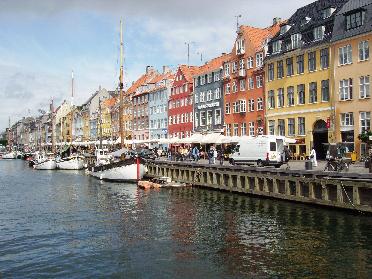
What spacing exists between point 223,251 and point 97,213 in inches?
506

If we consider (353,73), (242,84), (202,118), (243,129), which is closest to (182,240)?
(353,73)

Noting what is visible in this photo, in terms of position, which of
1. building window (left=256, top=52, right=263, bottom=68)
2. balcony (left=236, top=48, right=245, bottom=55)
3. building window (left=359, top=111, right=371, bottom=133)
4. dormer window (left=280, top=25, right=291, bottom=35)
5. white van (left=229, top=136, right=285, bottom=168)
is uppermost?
dormer window (left=280, top=25, right=291, bottom=35)

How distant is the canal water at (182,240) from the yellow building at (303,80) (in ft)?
69.4

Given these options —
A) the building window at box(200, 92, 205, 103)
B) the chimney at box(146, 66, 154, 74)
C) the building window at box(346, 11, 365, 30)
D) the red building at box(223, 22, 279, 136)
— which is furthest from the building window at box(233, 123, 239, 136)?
the chimney at box(146, 66, 154, 74)

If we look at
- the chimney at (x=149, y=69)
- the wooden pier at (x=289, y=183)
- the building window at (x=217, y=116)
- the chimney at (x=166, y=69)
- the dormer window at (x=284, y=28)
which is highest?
the chimney at (x=149, y=69)

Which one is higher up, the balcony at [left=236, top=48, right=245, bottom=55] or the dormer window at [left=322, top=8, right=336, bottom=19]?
the dormer window at [left=322, top=8, right=336, bottom=19]

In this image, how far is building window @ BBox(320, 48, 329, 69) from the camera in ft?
169

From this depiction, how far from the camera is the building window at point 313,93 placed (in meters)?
53.3

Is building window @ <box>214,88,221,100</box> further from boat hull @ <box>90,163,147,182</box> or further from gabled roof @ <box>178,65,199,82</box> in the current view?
boat hull @ <box>90,163,147,182</box>

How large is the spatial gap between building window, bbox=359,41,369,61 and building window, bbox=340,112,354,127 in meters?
5.62

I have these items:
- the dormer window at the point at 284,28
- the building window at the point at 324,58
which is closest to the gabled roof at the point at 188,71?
the dormer window at the point at 284,28

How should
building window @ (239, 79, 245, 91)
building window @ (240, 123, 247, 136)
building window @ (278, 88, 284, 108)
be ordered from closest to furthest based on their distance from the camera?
1. building window @ (278, 88, 284, 108)
2. building window @ (240, 123, 247, 136)
3. building window @ (239, 79, 245, 91)

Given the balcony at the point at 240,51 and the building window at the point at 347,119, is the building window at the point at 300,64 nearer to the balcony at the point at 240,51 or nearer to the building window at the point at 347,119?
the building window at the point at 347,119

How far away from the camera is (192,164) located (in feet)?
154
